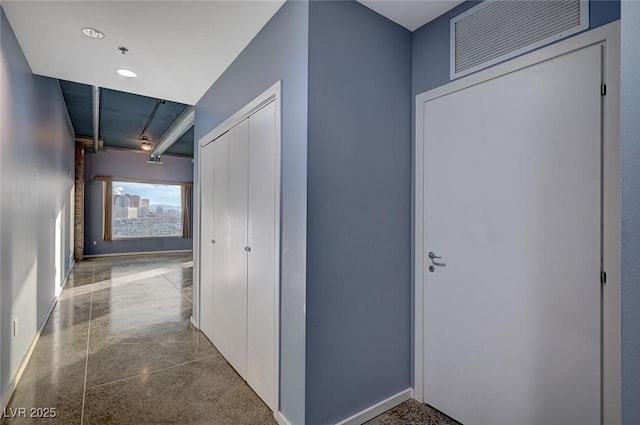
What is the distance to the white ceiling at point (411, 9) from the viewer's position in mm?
1923

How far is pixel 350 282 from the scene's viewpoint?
1899 mm

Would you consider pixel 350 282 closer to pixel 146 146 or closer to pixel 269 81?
pixel 269 81

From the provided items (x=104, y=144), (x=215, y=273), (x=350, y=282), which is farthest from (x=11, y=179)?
(x=104, y=144)

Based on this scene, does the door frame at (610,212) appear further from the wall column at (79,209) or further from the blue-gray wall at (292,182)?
the wall column at (79,209)

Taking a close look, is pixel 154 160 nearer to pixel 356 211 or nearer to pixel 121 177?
pixel 121 177

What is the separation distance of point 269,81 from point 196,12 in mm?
649

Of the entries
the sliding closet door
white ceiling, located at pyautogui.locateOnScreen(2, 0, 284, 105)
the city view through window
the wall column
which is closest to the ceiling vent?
white ceiling, located at pyautogui.locateOnScreen(2, 0, 284, 105)

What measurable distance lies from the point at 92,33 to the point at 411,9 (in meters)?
2.32

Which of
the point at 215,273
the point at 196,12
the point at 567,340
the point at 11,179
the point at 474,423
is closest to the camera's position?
the point at 567,340

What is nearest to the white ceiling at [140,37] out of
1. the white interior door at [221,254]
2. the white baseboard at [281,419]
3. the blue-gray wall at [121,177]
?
the white interior door at [221,254]

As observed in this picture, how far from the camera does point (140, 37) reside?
232 cm

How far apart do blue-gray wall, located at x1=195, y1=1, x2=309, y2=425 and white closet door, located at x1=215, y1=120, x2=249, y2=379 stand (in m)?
0.59

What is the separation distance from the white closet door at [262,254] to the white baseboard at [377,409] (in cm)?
51

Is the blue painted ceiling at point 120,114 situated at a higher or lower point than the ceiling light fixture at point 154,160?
higher
